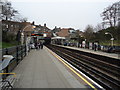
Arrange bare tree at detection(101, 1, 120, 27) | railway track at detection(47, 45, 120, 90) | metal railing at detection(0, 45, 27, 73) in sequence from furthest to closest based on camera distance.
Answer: bare tree at detection(101, 1, 120, 27) → railway track at detection(47, 45, 120, 90) → metal railing at detection(0, 45, 27, 73)

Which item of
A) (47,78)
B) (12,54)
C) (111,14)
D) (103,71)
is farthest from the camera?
(111,14)

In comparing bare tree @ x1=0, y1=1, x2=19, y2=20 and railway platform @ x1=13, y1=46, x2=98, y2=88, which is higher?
bare tree @ x1=0, y1=1, x2=19, y2=20

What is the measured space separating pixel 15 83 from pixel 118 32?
36.6 metres

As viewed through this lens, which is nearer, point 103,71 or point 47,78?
point 47,78

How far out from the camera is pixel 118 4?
40.7 meters

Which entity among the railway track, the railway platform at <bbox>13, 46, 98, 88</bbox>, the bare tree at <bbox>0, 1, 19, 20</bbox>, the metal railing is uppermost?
the bare tree at <bbox>0, 1, 19, 20</bbox>

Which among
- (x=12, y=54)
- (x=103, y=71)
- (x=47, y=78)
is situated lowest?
(x=103, y=71)

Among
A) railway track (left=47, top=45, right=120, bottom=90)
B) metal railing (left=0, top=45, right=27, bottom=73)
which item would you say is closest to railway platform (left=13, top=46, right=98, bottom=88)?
metal railing (left=0, top=45, right=27, bottom=73)

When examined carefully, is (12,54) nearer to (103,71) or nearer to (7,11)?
(103,71)

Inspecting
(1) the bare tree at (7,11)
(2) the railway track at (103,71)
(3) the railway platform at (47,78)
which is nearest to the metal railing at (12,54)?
(3) the railway platform at (47,78)

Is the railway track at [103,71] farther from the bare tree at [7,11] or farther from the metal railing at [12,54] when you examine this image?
the bare tree at [7,11]

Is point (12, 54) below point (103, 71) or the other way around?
the other way around

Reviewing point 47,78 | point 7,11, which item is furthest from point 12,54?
point 7,11

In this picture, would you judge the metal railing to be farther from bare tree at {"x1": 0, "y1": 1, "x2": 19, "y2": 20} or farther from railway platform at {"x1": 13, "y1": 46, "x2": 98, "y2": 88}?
bare tree at {"x1": 0, "y1": 1, "x2": 19, "y2": 20}
